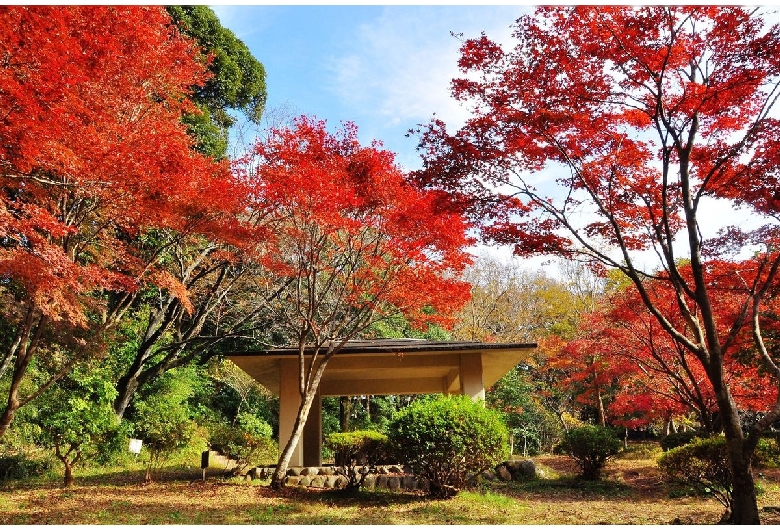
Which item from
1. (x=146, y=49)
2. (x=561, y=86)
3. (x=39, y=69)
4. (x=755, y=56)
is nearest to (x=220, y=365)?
(x=146, y=49)

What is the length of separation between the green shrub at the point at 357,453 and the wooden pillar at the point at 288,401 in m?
2.18

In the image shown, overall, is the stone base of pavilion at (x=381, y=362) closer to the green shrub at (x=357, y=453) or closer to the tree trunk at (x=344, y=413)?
the green shrub at (x=357, y=453)

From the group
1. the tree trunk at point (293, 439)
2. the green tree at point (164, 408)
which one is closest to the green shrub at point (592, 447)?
the tree trunk at point (293, 439)

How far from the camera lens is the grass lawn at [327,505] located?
6531 millimetres

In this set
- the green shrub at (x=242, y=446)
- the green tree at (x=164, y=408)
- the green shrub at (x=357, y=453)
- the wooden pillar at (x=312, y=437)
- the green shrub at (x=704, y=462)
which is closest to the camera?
the green shrub at (x=704, y=462)

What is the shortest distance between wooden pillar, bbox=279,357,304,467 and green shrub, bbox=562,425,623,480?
5.75 meters

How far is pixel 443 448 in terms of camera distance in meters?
7.40

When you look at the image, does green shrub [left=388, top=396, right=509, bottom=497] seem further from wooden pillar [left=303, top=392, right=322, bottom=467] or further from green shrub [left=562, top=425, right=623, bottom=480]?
wooden pillar [left=303, top=392, right=322, bottom=467]

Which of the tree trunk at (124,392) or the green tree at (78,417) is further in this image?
the tree trunk at (124,392)

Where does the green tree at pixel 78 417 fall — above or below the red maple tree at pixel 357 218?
below

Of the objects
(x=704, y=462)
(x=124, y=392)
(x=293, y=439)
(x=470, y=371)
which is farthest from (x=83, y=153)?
(x=704, y=462)

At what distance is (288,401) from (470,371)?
372 centimetres

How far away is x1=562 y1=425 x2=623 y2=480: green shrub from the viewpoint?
11578 mm

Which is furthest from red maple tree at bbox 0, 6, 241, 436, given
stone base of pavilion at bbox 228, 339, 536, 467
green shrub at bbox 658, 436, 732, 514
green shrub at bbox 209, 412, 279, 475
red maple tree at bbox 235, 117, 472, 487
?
green shrub at bbox 658, 436, 732, 514
